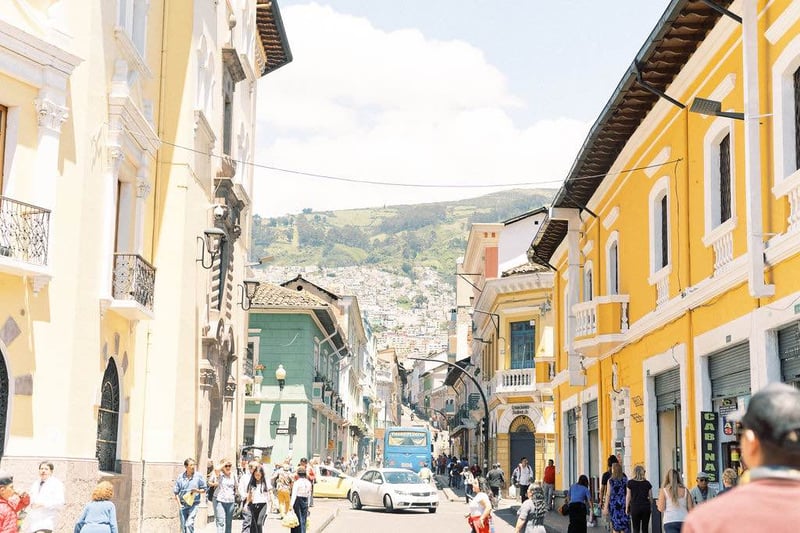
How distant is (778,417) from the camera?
2971 millimetres

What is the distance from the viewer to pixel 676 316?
18.2 metres

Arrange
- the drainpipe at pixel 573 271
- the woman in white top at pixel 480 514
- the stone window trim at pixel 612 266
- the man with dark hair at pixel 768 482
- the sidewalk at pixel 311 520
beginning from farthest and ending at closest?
1. the drainpipe at pixel 573 271
2. the sidewalk at pixel 311 520
3. the stone window trim at pixel 612 266
4. the woman in white top at pixel 480 514
5. the man with dark hair at pixel 768 482

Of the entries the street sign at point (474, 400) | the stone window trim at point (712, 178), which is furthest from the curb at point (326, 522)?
the street sign at point (474, 400)

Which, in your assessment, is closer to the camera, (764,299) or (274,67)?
(764,299)

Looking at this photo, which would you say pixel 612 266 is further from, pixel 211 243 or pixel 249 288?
pixel 249 288

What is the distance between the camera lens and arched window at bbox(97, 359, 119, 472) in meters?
18.3

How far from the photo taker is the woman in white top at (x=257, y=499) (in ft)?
65.1

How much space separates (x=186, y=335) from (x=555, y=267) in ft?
45.7

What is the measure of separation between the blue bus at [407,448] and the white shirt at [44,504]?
4105 centimetres

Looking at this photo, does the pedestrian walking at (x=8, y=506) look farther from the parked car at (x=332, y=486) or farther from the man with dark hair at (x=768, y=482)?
the parked car at (x=332, y=486)

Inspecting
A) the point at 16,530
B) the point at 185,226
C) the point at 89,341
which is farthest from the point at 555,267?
the point at 16,530

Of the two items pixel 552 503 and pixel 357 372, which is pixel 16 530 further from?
pixel 357 372

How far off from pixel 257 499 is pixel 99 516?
813 cm

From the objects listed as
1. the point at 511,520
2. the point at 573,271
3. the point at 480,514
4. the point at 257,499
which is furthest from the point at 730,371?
the point at 511,520
